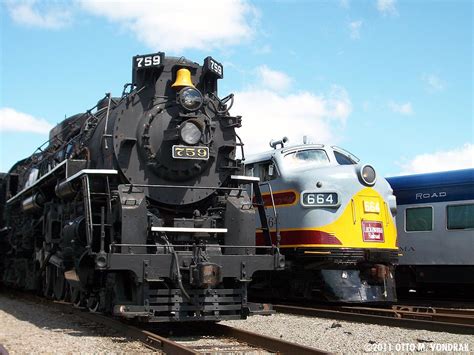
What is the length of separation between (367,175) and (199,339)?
5.13 metres

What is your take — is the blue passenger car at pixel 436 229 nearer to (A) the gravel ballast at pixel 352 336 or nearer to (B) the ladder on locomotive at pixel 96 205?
(A) the gravel ballast at pixel 352 336

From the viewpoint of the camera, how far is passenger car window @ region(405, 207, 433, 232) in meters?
14.3

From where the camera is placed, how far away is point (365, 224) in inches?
455

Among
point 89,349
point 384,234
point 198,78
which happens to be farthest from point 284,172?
point 89,349

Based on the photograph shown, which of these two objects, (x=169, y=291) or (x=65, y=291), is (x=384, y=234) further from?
(x=65, y=291)

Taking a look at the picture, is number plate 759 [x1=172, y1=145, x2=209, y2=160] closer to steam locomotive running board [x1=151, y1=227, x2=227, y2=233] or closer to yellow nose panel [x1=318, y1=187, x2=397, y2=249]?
steam locomotive running board [x1=151, y1=227, x2=227, y2=233]

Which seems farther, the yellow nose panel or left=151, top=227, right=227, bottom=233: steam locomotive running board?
the yellow nose panel

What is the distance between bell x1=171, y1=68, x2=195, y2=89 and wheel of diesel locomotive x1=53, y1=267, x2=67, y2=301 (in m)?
4.23

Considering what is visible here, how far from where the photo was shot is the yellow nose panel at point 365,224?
1138cm

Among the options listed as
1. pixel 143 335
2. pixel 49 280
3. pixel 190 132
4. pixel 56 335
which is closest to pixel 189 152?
pixel 190 132

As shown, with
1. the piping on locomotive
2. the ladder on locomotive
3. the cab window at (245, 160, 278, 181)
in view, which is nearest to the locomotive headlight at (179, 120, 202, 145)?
the ladder on locomotive

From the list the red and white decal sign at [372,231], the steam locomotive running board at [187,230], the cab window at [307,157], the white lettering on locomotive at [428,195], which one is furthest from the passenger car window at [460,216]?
the steam locomotive running board at [187,230]

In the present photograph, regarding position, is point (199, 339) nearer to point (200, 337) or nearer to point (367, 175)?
point (200, 337)

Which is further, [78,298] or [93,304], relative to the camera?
[78,298]
